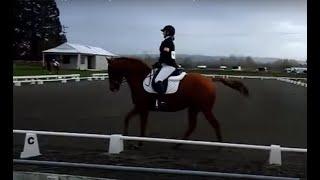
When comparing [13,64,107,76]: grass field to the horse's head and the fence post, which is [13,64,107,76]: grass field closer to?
the horse's head

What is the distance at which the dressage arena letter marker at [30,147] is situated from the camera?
15.9 ft

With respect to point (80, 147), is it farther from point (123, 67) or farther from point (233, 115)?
point (233, 115)

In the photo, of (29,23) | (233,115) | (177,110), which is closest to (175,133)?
(177,110)

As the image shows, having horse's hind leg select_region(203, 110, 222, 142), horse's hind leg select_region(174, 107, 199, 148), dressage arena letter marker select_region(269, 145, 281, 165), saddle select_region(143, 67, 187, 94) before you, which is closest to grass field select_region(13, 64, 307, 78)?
saddle select_region(143, 67, 187, 94)

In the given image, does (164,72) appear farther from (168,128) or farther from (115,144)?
(115,144)

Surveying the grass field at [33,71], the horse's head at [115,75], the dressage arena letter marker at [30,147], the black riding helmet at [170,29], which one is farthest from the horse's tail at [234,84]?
the dressage arena letter marker at [30,147]

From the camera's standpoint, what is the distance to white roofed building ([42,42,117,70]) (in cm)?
359

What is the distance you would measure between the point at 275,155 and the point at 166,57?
156 centimetres

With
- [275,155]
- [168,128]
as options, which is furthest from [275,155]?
[168,128]

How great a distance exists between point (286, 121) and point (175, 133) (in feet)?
4.51

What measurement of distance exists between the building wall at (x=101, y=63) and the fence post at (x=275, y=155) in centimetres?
184

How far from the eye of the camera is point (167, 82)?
4.61 meters

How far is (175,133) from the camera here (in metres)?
5.06

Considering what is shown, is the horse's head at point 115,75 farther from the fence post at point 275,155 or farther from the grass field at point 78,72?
the fence post at point 275,155
